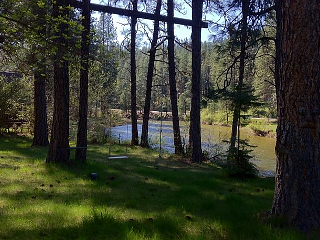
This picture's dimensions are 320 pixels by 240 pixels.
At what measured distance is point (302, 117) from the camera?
366cm

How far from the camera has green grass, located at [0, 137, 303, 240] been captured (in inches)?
136

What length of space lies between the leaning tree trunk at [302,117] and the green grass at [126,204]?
42 centimetres

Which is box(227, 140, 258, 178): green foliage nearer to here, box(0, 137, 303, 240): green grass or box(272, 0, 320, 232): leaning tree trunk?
box(0, 137, 303, 240): green grass

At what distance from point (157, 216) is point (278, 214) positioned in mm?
1589

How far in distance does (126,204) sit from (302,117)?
287cm

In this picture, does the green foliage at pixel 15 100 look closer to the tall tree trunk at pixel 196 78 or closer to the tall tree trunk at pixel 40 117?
the tall tree trunk at pixel 40 117

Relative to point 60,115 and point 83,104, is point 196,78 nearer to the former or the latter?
point 83,104

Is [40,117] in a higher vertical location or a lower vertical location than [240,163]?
higher

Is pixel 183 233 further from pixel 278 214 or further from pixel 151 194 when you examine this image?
pixel 151 194

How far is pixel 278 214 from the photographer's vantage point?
12.6 ft

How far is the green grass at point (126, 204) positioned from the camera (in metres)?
3.46

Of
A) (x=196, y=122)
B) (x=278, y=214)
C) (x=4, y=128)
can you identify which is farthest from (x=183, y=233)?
(x=4, y=128)

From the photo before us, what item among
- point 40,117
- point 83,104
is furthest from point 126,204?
point 40,117

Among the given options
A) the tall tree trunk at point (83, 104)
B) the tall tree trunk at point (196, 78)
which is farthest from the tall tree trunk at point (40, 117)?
the tall tree trunk at point (196, 78)
